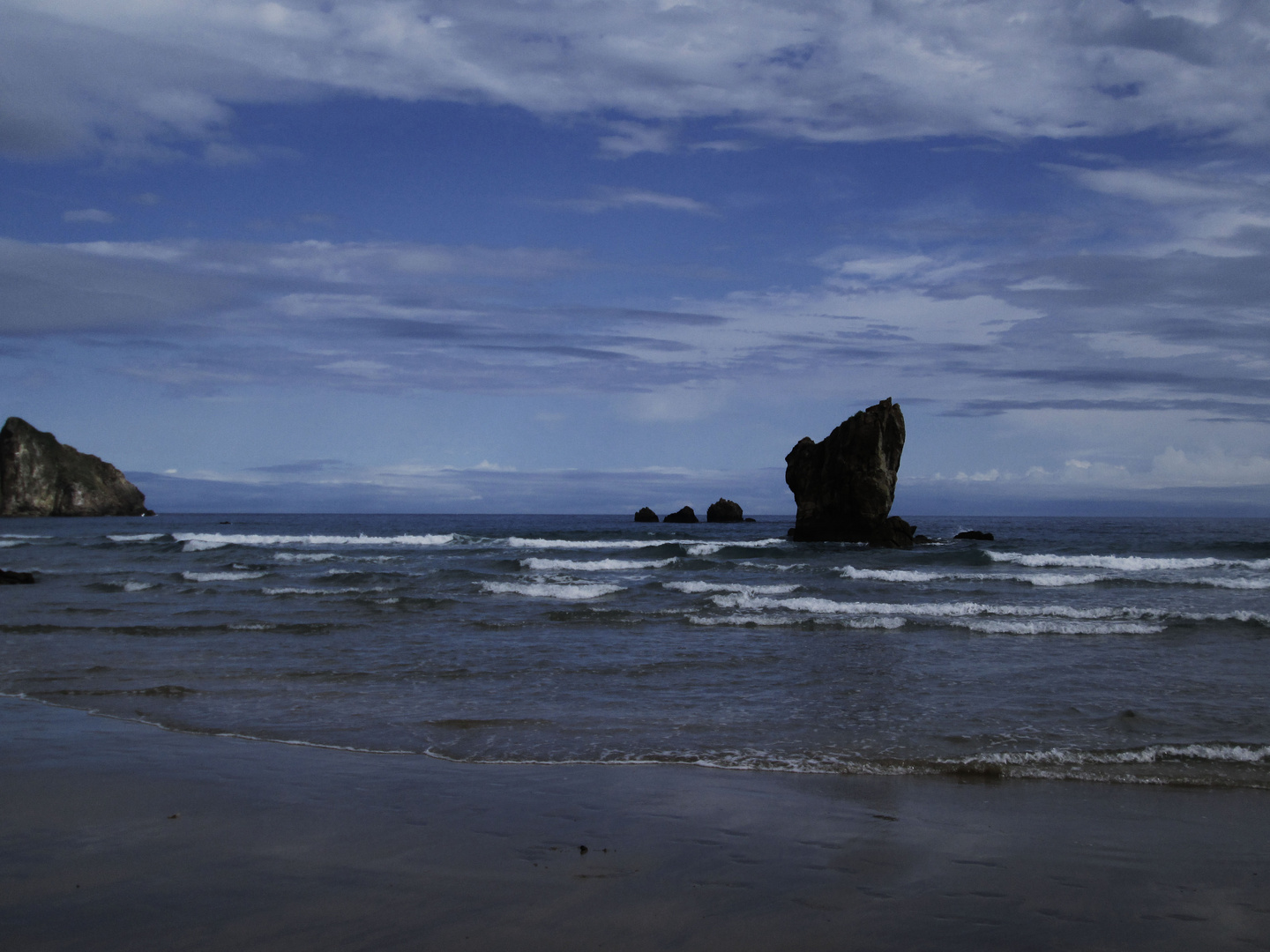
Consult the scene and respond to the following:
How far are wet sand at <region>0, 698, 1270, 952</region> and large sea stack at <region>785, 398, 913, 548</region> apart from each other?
109ft

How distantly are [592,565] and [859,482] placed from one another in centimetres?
1500

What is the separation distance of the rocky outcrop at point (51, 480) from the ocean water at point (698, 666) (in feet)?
311

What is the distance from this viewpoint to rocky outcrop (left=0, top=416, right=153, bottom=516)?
99.8 m

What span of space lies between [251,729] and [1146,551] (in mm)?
39353

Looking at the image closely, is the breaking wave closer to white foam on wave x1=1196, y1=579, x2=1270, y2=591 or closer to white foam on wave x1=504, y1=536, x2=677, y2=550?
white foam on wave x1=504, y1=536, x2=677, y2=550

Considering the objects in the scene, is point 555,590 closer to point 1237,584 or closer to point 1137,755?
point 1137,755

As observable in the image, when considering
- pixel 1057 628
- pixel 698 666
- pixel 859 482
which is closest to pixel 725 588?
pixel 1057 628

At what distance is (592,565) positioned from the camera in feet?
101

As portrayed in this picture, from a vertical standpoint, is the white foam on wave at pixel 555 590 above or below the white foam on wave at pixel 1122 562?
below

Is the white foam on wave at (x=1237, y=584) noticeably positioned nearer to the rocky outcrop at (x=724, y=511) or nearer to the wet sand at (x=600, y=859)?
the wet sand at (x=600, y=859)

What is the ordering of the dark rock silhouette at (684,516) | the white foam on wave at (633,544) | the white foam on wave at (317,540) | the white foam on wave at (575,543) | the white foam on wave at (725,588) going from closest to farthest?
the white foam on wave at (725,588) → the white foam on wave at (633,544) → the white foam on wave at (575,543) → the white foam on wave at (317,540) → the dark rock silhouette at (684,516)

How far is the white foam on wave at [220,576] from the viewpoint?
25109 mm

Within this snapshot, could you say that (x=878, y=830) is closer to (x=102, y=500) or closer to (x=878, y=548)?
(x=878, y=548)

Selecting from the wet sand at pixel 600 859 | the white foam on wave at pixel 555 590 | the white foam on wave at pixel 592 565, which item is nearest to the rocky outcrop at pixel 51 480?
the white foam on wave at pixel 592 565
